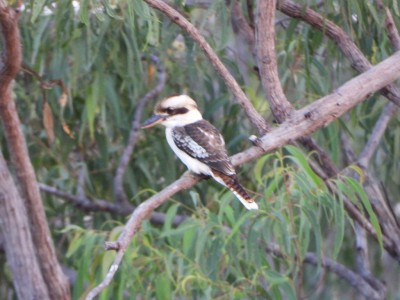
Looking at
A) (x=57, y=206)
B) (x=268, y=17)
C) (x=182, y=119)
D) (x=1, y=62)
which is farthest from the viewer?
(x=57, y=206)

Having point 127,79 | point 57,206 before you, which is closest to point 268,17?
point 127,79

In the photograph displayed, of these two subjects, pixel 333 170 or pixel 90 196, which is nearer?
pixel 333 170

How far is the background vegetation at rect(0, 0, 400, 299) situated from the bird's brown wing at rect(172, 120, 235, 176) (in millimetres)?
169

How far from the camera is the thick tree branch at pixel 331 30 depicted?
378 centimetres

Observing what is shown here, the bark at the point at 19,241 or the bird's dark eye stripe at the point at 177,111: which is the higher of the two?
the bird's dark eye stripe at the point at 177,111

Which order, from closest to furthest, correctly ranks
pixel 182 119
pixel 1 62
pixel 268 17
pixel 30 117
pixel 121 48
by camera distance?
pixel 268 17
pixel 1 62
pixel 182 119
pixel 121 48
pixel 30 117

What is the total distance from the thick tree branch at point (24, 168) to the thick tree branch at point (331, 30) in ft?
2.88

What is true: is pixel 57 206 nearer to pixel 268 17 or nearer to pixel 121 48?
pixel 121 48

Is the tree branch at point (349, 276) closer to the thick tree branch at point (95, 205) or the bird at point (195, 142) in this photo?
the thick tree branch at point (95, 205)

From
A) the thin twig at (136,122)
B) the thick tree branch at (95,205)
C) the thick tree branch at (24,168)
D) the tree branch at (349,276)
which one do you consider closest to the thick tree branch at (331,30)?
the thick tree branch at (24,168)

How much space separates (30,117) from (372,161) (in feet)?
5.10

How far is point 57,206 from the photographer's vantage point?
566cm

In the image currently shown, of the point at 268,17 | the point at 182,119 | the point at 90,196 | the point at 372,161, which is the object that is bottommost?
the point at 372,161

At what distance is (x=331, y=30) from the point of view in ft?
12.7
